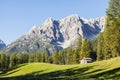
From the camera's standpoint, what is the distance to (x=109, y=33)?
89.1m

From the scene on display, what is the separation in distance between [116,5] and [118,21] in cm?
513

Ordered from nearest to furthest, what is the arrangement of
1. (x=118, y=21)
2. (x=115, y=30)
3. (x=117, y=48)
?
(x=118, y=21) → (x=115, y=30) → (x=117, y=48)

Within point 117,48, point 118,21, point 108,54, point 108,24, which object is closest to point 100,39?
point 108,54

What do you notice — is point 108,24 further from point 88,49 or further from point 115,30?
point 88,49

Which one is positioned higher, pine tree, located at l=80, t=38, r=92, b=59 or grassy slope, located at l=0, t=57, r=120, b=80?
pine tree, located at l=80, t=38, r=92, b=59

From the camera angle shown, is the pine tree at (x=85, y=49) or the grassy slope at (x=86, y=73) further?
the pine tree at (x=85, y=49)

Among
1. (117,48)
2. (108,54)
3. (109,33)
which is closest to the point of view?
(109,33)

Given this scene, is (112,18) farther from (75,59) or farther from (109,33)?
(75,59)

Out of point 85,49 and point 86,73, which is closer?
point 86,73

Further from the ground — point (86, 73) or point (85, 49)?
point (85, 49)

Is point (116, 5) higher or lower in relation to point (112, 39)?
higher

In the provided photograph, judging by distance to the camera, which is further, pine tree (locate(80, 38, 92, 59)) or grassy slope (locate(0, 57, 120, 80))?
pine tree (locate(80, 38, 92, 59))

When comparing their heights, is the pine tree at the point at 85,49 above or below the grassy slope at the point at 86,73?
above

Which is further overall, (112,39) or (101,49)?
(101,49)
